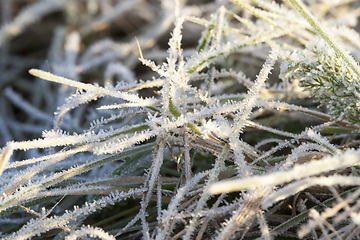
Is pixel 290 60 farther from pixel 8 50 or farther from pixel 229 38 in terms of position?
pixel 8 50

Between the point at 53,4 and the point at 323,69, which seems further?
the point at 53,4

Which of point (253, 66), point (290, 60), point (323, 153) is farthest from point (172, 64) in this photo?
point (253, 66)

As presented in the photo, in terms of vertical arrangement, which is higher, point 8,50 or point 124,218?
point 8,50

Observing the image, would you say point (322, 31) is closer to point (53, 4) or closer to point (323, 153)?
point (323, 153)

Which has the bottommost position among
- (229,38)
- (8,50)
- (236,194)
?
(236,194)

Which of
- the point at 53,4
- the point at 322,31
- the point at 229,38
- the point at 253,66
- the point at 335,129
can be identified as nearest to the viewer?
the point at 322,31

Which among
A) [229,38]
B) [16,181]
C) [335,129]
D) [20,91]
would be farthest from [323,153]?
[20,91]

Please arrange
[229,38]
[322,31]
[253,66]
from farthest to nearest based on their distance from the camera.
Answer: [253,66]
[229,38]
[322,31]
